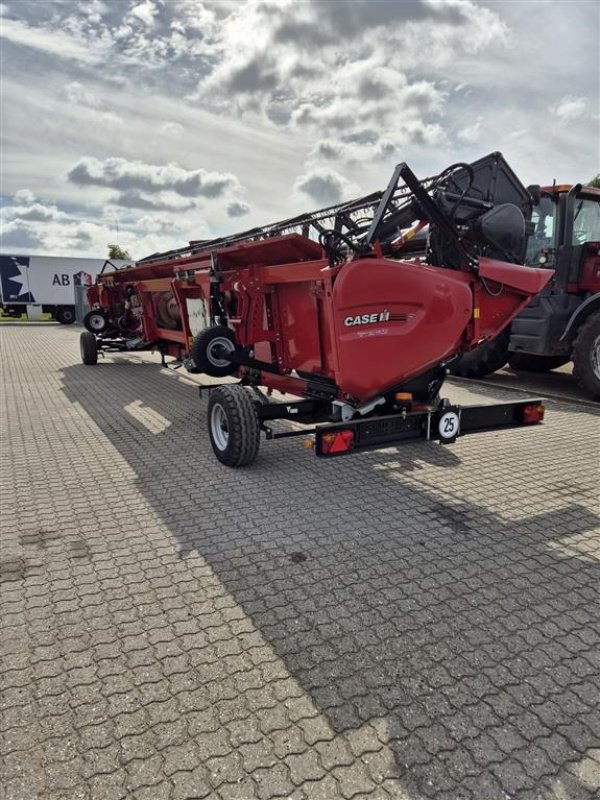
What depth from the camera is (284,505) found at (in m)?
4.01

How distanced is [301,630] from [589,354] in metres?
6.11

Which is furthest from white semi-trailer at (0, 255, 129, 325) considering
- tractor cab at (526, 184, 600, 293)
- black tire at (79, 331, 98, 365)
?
tractor cab at (526, 184, 600, 293)

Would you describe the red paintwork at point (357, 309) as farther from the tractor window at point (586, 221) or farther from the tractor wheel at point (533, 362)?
the tractor wheel at point (533, 362)

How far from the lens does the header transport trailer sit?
12.7ft

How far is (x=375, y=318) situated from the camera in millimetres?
3902

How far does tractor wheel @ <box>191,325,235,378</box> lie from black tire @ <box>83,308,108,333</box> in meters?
7.20

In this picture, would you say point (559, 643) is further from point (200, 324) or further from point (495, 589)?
point (200, 324)

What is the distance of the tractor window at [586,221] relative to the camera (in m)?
7.64

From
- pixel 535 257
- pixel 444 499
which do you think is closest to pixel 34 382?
pixel 444 499

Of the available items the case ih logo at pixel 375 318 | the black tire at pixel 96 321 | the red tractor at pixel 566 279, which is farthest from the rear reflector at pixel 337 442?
the black tire at pixel 96 321

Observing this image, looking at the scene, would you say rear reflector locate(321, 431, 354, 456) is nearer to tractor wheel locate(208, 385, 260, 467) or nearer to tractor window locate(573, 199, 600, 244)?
tractor wheel locate(208, 385, 260, 467)

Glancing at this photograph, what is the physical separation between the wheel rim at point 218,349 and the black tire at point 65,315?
25076mm

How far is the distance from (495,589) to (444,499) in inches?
49.0

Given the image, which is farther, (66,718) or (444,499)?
(444,499)
